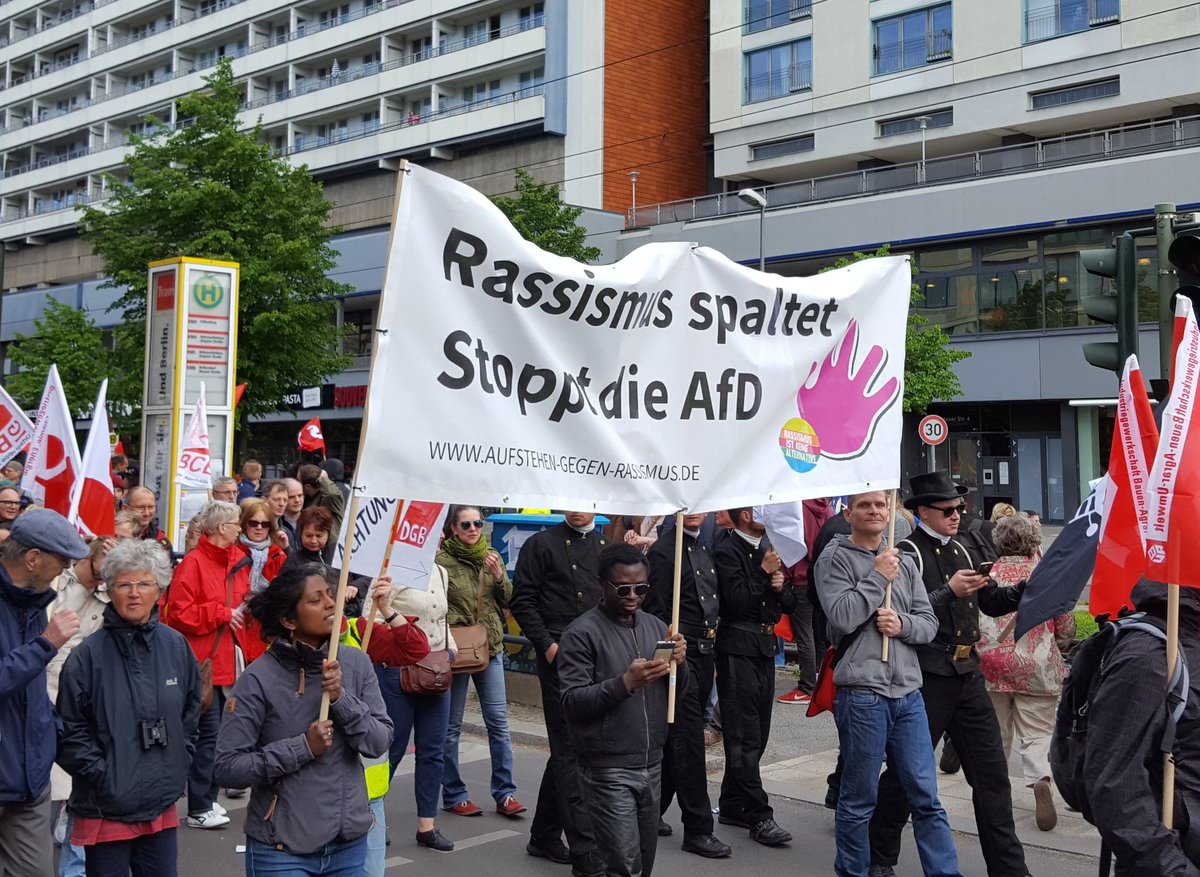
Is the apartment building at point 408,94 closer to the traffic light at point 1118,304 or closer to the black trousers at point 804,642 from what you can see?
the black trousers at point 804,642

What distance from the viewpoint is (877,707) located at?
19.7 feet

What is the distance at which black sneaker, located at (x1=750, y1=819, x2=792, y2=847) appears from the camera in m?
7.20

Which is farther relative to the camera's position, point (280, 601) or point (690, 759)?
point (690, 759)

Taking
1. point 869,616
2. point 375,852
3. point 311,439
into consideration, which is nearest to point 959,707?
point 869,616

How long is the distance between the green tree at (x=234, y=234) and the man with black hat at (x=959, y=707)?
2644cm

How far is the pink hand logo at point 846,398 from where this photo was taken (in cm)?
600

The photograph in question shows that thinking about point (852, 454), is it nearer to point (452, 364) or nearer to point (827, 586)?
point (827, 586)

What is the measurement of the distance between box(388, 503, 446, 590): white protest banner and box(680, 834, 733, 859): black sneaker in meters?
2.17

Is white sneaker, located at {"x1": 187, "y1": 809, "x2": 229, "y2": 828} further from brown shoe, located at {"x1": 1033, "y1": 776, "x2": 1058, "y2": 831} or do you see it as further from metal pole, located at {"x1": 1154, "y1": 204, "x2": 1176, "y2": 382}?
metal pole, located at {"x1": 1154, "y1": 204, "x2": 1176, "y2": 382}

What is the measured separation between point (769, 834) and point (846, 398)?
2.70 meters

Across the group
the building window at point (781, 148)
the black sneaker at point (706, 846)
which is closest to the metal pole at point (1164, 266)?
the black sneaker at point (706, 846)

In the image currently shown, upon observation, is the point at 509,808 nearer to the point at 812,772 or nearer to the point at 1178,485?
the point at 812,772

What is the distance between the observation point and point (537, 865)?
693 centimetres

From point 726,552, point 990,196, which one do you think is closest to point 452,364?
point 726,552
